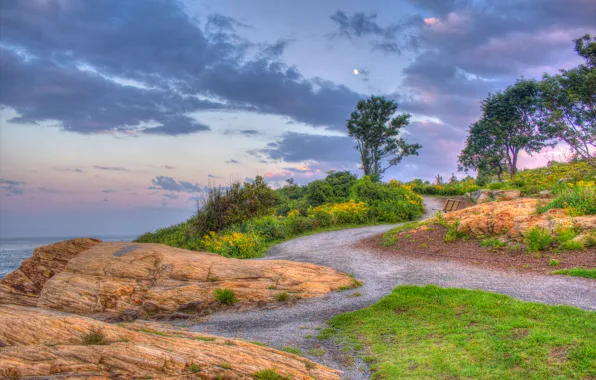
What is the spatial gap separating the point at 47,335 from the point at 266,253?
11.9 metres

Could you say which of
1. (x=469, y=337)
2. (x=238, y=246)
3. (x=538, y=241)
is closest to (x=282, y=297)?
(x=469, y=337)

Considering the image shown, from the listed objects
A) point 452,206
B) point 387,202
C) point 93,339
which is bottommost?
point 93,339

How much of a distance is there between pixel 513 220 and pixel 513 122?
26541mm

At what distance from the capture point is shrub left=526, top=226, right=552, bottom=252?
40.8 feet

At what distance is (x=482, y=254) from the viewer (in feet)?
43.0

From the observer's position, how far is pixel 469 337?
6512 mm

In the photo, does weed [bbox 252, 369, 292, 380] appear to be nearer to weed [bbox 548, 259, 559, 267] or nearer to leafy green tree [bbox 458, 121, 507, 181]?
weed [bbox 548, 259, 559, 267]

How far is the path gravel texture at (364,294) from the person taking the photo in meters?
7.27

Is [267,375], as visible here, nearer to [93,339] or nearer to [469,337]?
[93,339]

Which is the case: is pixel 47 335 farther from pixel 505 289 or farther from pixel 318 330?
pixel 505 289

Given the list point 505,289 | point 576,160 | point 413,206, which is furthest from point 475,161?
point 505,289

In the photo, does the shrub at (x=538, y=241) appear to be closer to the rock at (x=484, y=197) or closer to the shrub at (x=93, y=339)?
the rock at (x=484, y=197)

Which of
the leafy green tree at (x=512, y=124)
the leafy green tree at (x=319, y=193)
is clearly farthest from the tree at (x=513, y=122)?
the leafy green tree at (x=319, y=193)

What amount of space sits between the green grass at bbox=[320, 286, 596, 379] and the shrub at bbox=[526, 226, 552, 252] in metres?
5.19
